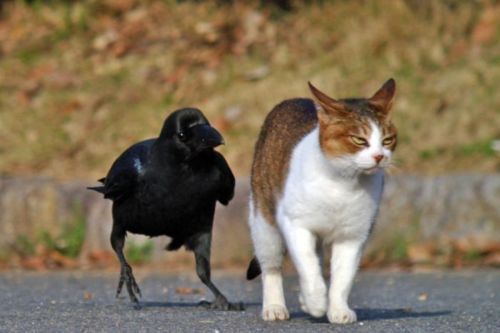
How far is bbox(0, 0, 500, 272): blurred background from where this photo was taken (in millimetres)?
11320

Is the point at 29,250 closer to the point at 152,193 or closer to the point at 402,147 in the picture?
the point at 402,147

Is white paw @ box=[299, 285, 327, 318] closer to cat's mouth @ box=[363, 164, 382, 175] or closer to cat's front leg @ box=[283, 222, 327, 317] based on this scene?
cat's front leg @ box=[283, 222, 327, 317]

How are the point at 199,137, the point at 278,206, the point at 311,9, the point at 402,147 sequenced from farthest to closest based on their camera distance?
1. the point at 311,9
2. the point at 402,147
3. the point at 199,137
4. the point at 278,206

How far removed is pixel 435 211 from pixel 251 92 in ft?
9.15

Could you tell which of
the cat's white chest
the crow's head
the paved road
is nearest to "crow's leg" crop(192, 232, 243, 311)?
the paved road

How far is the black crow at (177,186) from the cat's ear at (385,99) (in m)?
1.05

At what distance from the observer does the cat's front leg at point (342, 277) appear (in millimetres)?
6949

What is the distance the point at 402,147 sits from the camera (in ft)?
40.3

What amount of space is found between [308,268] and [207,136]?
1.25m

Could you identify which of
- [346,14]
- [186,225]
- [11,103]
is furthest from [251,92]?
[186,225]

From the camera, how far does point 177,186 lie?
7.72m

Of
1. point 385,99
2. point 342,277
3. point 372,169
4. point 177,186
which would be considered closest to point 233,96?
point 177,186

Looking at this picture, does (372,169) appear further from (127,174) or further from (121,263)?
(121,263)

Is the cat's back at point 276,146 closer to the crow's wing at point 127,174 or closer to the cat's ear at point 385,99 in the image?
the cat's ear at point 385,99
